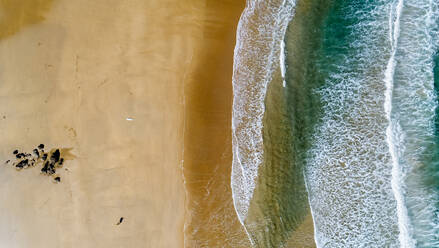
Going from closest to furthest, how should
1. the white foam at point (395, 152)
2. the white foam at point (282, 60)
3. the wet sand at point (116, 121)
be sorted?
1. the white foam at point (395, 152)
2. the white foam at point (282, 60)
3. the wet sand at point (116, 121)

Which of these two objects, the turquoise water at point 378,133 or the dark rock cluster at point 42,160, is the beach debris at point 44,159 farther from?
the turquoise water at point 378,133

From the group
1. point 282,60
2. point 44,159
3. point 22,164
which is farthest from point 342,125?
point 22,164

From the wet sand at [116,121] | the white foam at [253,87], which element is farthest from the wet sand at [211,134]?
the white foam at [253,87]

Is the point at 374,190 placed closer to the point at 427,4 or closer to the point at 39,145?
the point at 427,4

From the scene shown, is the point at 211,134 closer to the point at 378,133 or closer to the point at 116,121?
the point at 116,121

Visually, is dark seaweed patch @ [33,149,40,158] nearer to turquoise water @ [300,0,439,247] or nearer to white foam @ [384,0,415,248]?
turquoise water @ [300,0,439,247]

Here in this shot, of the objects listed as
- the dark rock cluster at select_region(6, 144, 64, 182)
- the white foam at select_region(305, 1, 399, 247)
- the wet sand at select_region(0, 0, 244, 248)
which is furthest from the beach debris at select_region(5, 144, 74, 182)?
the white foam at select_region(305, 1, 399, 247)

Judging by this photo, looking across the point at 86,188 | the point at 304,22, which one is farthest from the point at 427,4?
the point at 86,188
